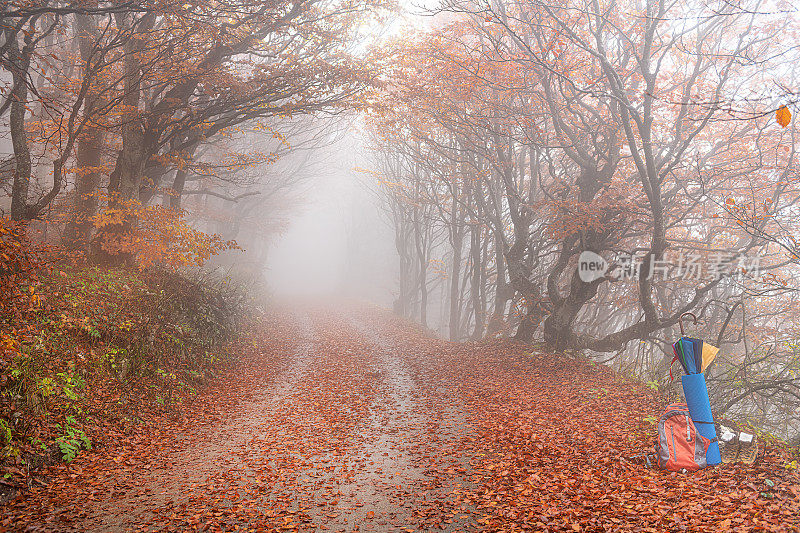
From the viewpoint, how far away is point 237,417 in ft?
27.2

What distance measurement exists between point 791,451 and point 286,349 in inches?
495

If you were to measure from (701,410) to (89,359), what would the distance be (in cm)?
879

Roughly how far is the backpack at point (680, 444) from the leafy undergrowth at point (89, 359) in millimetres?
7256

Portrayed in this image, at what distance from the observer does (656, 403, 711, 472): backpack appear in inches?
210

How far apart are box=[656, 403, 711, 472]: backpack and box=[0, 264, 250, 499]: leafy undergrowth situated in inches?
286

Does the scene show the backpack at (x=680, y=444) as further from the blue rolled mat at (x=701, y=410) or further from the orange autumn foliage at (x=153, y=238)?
the orange autumn foliage at (x=153, y=238)

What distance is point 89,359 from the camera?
23.9ft

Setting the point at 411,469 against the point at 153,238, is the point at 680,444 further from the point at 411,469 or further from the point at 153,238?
the point at 153,238

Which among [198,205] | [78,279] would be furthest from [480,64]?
[198,205]

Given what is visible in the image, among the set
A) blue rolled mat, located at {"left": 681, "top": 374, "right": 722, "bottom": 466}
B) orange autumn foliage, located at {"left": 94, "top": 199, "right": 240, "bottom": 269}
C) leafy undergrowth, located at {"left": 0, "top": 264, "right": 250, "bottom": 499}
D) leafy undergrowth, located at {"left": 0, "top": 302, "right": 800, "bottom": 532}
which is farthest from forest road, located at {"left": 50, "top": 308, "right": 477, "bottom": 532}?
orange autumn foliage, located at {"left": 94, "top": 199, "right": 240, "bottom": 269}

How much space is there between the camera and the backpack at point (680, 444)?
5336 mm

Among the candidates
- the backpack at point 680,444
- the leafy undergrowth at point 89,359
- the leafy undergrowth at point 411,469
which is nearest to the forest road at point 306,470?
the leafy undergrowth at point 411,469

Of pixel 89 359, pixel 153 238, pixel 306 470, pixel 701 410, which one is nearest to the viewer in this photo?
pixel 701 410

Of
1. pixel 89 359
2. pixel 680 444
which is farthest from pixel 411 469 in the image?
pixel 89 359
